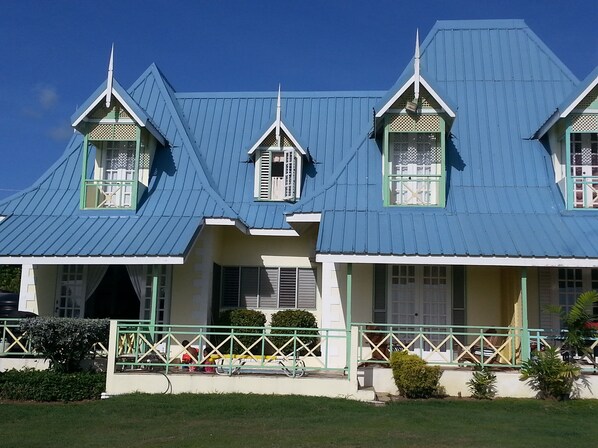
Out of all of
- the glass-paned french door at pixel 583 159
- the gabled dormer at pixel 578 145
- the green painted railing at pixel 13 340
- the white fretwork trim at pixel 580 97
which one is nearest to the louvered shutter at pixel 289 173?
the gabled dormer at pixel 578 145

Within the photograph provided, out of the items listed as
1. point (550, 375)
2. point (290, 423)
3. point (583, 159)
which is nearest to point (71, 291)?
point (290, 423)

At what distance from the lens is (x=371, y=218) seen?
640 inches

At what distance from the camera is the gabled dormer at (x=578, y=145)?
53.2 feet

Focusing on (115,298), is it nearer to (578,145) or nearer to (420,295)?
(420,295)

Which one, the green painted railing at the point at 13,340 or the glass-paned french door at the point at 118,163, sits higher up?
the glass-paned french door at the point at 118,163

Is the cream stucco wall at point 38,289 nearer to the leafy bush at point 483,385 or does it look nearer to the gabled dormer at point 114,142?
the gabled dormer at point 114,142

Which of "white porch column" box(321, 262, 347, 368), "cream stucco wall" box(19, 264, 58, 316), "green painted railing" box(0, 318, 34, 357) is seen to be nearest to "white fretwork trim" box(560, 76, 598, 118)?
"white porch column" box(321, 262, 347, 368)

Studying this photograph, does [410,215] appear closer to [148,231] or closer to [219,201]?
[219,201]

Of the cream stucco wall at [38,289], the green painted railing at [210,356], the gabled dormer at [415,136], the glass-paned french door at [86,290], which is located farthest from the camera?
the cream stucco wall at [38,289]

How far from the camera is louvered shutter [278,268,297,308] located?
18.4 m

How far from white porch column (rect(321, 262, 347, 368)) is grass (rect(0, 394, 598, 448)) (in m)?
3.07

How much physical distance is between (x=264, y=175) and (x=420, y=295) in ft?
18.4

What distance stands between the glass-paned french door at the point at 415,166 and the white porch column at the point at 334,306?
2305mm

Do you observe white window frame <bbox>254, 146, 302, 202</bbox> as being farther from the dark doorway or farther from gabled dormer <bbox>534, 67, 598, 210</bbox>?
gabled dormer <bbox>534, 67, 598, 210</bbox>
